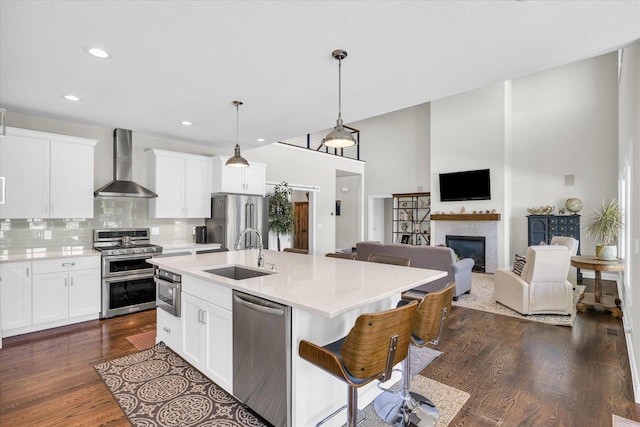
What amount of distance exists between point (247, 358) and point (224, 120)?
3356mm

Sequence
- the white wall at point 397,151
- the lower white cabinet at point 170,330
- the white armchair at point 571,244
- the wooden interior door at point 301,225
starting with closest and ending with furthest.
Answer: the lower white cabinet at point 170,330 < the white armchair at point 571,244 < the white wall at point 397,151 < the wooden interior door at point 301,225

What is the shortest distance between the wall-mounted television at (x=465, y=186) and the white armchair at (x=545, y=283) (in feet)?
12.5

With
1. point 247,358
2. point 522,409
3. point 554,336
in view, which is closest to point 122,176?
point 247,358

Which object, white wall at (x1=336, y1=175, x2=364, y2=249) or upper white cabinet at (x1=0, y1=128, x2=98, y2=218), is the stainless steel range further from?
white wall at (x1=336, y1=175, x2=364, y2=249)

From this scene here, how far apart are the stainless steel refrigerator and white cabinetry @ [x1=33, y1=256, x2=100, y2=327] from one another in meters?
1.85

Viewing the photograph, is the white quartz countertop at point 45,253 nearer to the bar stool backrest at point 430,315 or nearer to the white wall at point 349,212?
the bar stool backrest at point 430,315

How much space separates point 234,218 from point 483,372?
4.25 m

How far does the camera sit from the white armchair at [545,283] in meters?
4.12

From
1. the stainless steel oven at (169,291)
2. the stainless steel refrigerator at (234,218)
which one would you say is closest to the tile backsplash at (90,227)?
the stainless steel refrigerator at (234,218)

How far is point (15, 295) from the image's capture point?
360cm

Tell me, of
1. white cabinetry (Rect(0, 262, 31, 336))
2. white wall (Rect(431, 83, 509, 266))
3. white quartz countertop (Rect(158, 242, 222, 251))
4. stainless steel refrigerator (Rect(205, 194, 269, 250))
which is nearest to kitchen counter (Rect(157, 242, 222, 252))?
white quartz countertop (Rect(158, 242, 222, 251))

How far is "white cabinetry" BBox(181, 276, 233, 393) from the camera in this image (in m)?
2.28

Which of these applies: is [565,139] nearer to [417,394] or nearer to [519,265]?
[519,265]

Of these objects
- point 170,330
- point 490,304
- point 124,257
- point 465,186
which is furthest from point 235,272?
point 465,186
